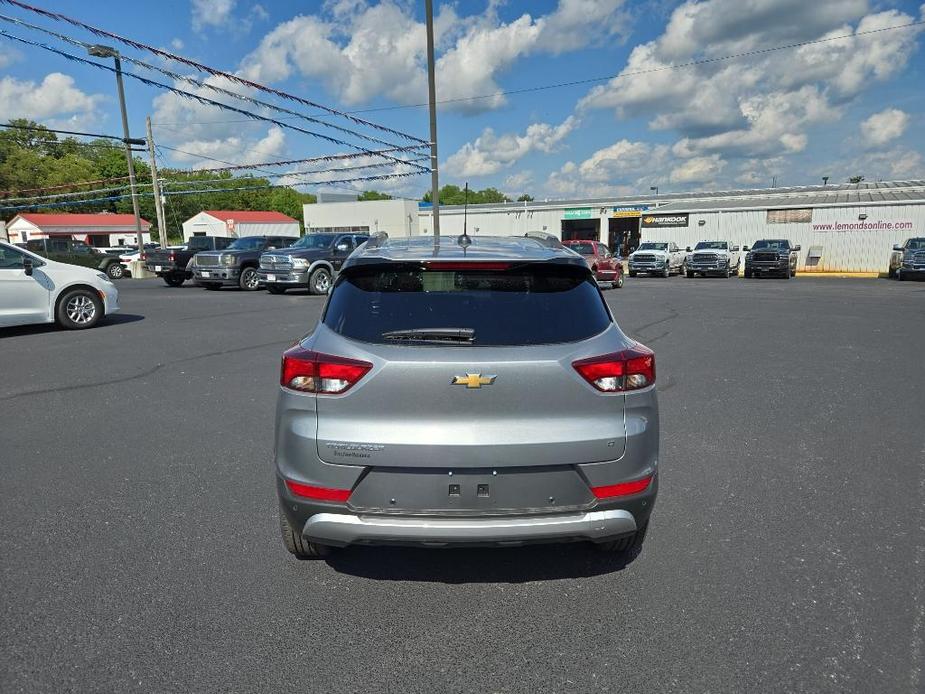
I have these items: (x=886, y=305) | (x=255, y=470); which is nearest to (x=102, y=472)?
(x=255, y=470)

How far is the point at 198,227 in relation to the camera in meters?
84.8

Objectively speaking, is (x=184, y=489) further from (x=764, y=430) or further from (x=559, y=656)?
(x=764, y=430)

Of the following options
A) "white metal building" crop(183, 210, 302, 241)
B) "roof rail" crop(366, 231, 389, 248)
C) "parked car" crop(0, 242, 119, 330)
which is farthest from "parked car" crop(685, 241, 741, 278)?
"white metal building" crop(183, 210, 302, 241)

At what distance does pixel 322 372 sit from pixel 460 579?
1.30m

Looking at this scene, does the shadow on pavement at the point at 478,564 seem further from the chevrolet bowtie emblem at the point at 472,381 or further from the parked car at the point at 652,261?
the parked car at the point at 652,261

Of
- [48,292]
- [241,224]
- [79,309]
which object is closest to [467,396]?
[48,292]

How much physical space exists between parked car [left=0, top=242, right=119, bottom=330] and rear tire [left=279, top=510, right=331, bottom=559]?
30.5 feet

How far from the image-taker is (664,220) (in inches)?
1512

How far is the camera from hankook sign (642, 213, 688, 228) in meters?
37.8

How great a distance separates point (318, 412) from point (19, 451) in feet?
12.3

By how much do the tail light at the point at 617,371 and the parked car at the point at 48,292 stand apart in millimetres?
10407

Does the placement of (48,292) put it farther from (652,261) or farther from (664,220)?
(664,220)

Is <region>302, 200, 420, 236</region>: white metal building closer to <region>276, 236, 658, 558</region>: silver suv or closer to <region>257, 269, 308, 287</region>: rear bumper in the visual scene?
<region>257, 269, 308, 287</region>: rear bumper

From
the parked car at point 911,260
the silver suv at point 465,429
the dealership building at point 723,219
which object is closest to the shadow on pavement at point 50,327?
the silver suv at point 465,429
